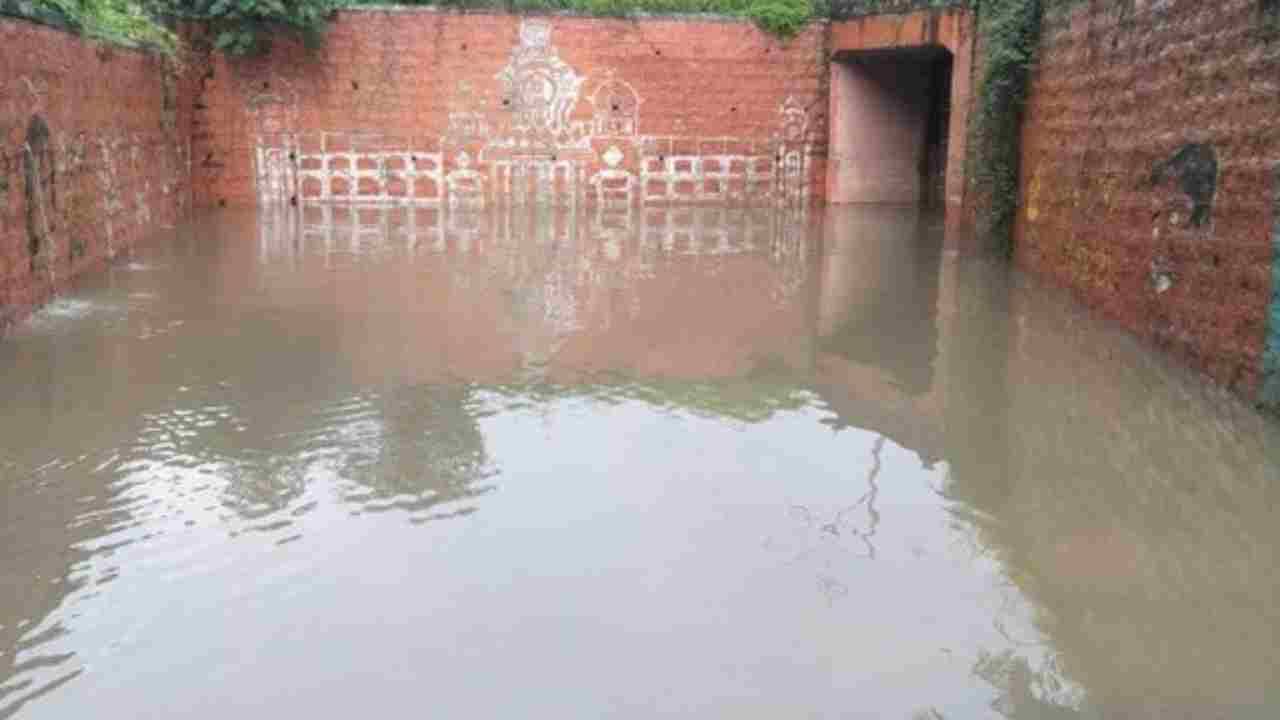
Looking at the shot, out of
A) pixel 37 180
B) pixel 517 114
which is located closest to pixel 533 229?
pixel 517 114

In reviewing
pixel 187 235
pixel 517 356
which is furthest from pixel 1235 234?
pixel 187 235

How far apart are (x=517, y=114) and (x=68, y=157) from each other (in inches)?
377

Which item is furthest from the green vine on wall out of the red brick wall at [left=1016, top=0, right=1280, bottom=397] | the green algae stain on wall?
the green algae stain on wall

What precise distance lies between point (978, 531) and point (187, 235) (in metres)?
11.5

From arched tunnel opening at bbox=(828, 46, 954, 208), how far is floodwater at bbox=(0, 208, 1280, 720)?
9.94 metres

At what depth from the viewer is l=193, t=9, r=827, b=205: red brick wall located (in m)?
18.0

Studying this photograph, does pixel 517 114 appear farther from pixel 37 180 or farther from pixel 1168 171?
pixel 1168 171

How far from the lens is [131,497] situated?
5.29m

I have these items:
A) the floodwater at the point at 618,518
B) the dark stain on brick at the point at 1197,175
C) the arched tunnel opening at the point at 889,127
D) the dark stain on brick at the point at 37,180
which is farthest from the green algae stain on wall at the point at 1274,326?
the arched tunnel opening at the point at 889,127

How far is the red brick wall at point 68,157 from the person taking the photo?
326 inches

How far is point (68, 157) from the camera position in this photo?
32.4 feet

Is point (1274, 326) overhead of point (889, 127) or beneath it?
beneath

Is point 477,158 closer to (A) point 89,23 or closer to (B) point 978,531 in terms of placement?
(A) point 89,23

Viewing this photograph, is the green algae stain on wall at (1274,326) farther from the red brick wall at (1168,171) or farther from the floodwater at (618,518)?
the floodwater at (618,518)
